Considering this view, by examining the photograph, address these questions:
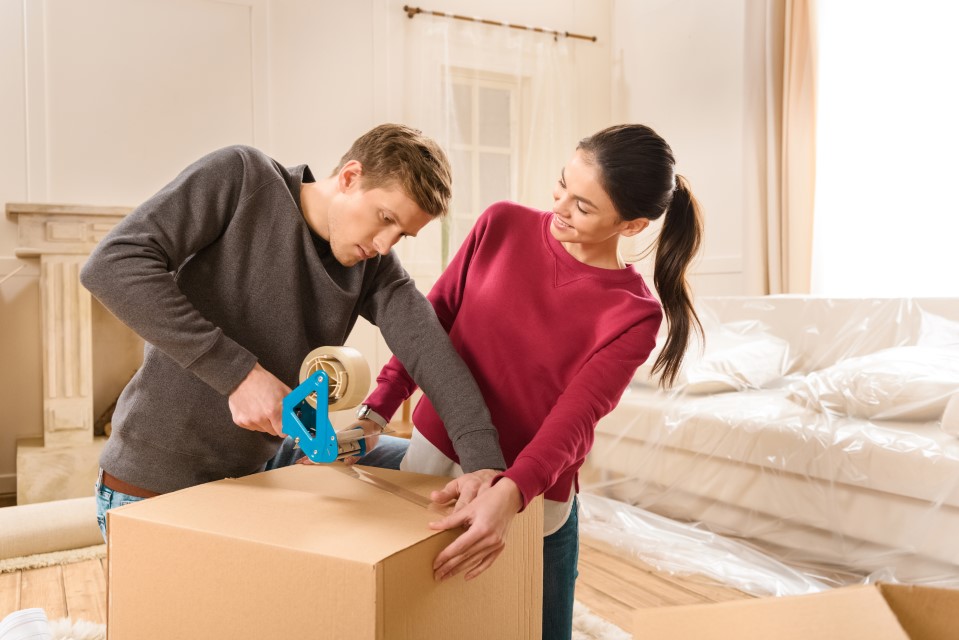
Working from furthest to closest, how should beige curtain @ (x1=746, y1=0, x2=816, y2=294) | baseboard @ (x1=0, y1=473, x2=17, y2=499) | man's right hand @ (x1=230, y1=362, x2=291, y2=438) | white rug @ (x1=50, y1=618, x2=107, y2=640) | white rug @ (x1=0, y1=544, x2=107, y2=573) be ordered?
beige curtain @ (x1=746, y1=0, x2=816, y2=294), baseboard @ (x1=0, y1=473, x2=17, y2=499), white rug @ (x1=0, y1=544, x2=107, y2=573), white rug @ (x1=50, y1=618, x2=107, y2=640), man's right hand @ (x1=230, y1=362, x2=291, y2=438)

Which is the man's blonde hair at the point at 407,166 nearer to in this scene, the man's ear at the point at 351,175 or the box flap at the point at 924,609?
the man's ear at the point at 351,175

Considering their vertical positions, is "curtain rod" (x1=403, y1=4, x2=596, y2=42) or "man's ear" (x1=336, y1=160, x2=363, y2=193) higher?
"curtain rod" (x1=403, y1=4, x2=596, y2=42)

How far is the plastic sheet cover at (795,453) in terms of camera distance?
81.4 inches

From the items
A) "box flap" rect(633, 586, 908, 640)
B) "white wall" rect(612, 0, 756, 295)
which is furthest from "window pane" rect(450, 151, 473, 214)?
"box flap" rect(633, 586, 908, 640)

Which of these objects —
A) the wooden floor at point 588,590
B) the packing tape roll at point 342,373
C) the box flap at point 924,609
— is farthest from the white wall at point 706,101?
the box flap at point 924,609

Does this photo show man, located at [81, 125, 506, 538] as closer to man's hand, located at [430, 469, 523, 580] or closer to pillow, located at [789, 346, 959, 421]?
man's hand, located at [430, 469, 523, 580]

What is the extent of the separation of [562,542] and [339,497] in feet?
1.65

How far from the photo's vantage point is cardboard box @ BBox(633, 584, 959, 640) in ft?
1.57

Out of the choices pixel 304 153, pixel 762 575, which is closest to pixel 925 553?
pixel 762 575

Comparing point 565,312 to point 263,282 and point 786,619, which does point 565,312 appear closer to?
point 263,282

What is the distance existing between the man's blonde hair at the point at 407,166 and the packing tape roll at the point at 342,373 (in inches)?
10.9

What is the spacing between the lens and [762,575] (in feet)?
7.29

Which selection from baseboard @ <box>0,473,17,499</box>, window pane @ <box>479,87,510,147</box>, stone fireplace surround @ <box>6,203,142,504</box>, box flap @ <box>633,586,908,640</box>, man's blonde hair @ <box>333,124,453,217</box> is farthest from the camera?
window pane @ <box>479,87,510,147</box>

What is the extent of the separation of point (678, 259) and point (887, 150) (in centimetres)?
248
